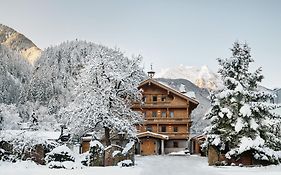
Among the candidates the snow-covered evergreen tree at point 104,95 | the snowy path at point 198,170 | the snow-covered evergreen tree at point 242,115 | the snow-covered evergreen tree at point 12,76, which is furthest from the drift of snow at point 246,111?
the snow-covered evergreen tree at point 12,76

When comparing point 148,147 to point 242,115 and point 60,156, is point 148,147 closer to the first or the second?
point 242,115

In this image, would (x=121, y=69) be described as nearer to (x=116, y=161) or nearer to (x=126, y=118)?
(x=126, y=118)

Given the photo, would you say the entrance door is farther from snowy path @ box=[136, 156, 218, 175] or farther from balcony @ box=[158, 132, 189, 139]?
snowy path @ box=[136, 156, 218, 175]

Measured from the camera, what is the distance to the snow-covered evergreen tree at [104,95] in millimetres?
39688

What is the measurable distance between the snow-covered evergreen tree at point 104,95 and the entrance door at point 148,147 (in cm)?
1079

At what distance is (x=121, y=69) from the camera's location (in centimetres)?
4297

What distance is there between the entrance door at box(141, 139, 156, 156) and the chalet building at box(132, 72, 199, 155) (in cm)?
258

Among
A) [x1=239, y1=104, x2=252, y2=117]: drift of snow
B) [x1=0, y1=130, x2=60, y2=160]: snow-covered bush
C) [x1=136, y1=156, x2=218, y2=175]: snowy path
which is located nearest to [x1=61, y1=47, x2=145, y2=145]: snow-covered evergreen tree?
[x1=136, y1=156, x2=218, y2=175]: snowy path

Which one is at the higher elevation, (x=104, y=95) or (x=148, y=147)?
(x=104, y=95)

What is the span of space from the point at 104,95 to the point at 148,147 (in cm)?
1669

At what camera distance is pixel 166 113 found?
188ft

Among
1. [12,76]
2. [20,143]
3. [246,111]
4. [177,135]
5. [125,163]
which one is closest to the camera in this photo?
[125,163]

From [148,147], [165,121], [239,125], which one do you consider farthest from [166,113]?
[239,125]

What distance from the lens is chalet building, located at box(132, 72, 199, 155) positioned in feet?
187
